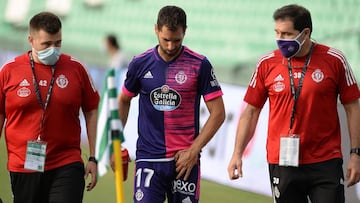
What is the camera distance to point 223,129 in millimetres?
12133

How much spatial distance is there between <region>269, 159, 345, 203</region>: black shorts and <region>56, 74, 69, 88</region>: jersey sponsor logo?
1558mm

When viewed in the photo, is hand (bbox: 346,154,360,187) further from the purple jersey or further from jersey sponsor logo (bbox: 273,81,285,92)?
the purple jersey

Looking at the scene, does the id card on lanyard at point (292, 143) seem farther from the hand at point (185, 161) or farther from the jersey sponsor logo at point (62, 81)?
the jersey sponsor logo at point (62, 81)

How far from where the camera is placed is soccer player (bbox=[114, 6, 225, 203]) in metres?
7.05

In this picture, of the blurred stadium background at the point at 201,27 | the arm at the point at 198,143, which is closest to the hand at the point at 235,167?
the arm at the point at 198,143

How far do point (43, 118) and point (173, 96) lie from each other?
2.99 ft

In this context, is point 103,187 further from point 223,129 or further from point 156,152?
point 156,152

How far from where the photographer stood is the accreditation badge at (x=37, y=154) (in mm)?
7020

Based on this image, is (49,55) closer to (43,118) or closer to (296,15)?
(43,118)

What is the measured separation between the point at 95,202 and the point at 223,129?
6.54 ft

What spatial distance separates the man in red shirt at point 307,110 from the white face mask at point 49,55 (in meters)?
1.45

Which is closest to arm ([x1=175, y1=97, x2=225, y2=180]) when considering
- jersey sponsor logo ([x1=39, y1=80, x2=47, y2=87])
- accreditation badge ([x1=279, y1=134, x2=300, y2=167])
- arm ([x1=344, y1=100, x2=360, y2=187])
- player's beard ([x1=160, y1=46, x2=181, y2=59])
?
player's beard ([x1=160, y1=46, x2=181, y2=59])

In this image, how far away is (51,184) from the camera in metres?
7.13

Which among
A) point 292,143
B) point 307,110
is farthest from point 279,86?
point 292,143
